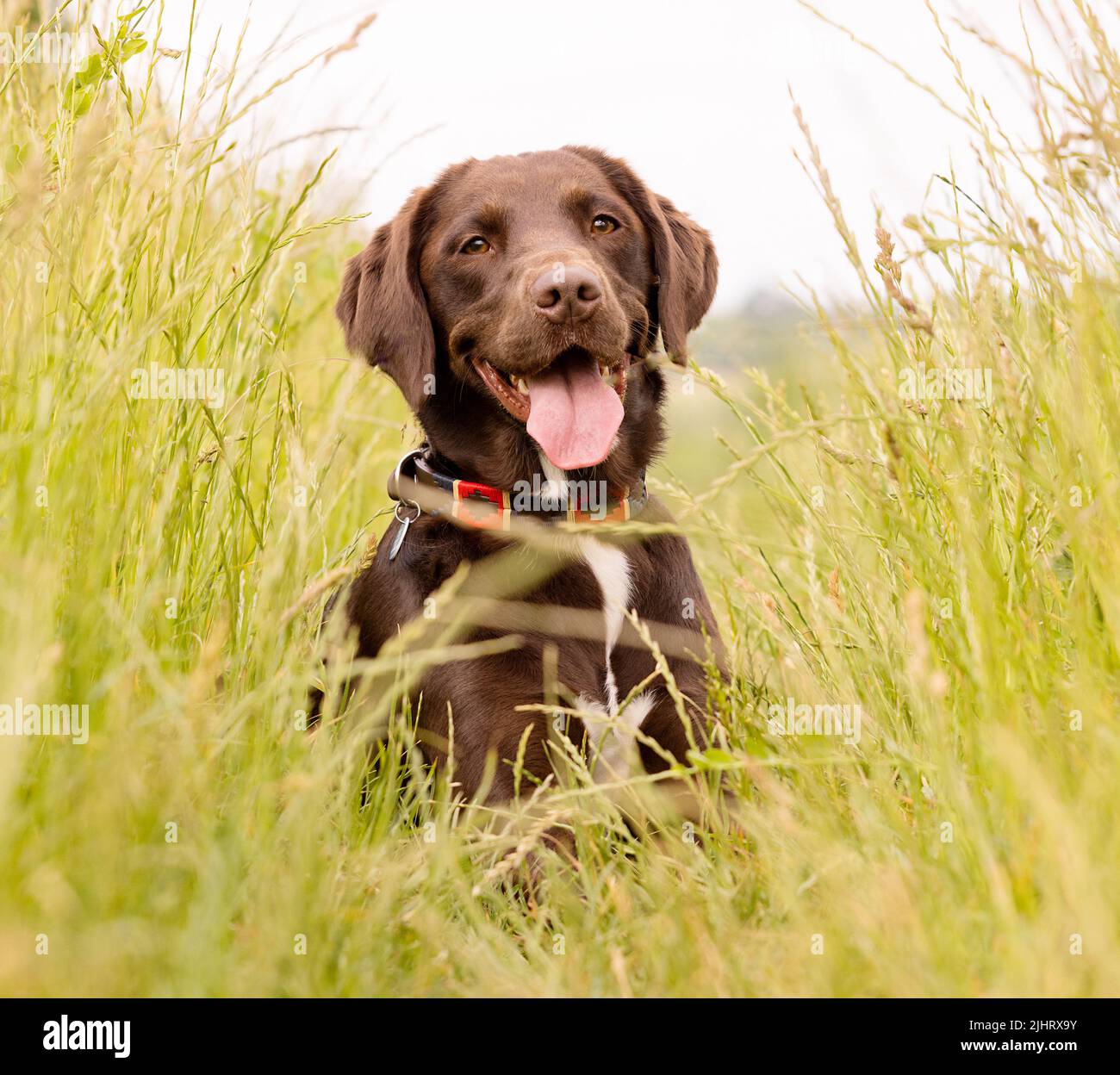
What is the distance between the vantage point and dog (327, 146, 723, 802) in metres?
A: 2.93

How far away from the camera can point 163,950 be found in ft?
4.89

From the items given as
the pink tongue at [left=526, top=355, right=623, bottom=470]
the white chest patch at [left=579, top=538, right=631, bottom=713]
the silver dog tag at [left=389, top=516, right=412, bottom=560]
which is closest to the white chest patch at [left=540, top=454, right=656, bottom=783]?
the white chest patch at [left=579, top=538, right=631, bottom=713]

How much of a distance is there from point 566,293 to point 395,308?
0.64 m

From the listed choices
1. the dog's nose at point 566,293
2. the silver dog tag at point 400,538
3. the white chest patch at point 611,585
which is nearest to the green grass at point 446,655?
the silver dog tag at point 400,538

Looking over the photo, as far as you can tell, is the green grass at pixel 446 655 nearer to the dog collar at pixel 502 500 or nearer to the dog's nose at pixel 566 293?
the dog collar at pixel 502 500

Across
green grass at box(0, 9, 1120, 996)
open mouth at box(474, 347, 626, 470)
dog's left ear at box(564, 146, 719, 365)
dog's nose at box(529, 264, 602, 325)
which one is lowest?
green grass at box(0, 9, 1120, 996)

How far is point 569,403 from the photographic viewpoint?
3.08m

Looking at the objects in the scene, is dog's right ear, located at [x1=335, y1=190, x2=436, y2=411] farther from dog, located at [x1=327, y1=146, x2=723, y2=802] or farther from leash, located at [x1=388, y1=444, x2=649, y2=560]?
leash, located at [x1=388, y1=444, x2=649, y2=560]

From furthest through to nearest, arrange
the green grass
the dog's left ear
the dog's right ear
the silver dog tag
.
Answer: the dog's left ear → the dog's right ear → the silver dog tag → the green grass

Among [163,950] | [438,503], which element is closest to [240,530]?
[438,503]

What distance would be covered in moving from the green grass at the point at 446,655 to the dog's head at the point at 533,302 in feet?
1.56

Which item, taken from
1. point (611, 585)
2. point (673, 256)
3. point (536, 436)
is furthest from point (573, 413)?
point (673, 256)
